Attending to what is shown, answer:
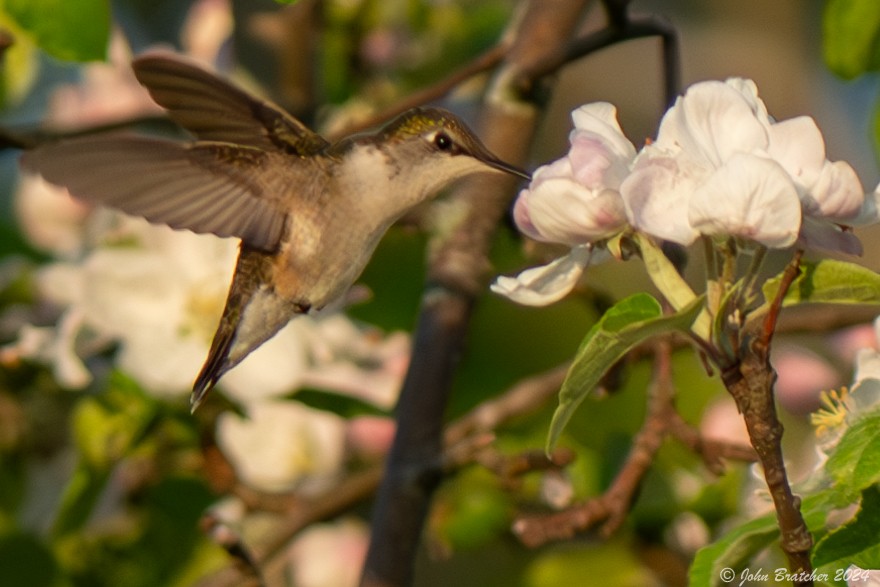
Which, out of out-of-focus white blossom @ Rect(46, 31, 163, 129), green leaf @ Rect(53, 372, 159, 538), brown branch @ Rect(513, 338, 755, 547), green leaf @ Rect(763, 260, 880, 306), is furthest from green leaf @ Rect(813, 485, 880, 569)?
out-of-focus white blossom @ Rect(46, 31, 163, 129)

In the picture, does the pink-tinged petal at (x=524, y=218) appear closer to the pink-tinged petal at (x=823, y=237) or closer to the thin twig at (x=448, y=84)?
the pink-tinged petal at (x=823, y=237)

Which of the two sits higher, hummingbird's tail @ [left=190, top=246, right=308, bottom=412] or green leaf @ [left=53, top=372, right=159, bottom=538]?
hummingbird's tail @ [left=190, top=246, right=308, bottom=412]

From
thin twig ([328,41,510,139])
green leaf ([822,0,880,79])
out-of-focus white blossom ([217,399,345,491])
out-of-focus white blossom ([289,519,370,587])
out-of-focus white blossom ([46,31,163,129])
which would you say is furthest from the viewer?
out-of-focus white blossom ([46,31,163,129])

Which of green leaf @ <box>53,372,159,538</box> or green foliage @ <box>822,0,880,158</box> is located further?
green leaf @ <box>53,372,159,538</box>

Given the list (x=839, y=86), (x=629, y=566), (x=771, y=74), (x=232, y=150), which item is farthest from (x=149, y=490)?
(x=839, y=86)

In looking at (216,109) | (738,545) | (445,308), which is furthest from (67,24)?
(738,545)

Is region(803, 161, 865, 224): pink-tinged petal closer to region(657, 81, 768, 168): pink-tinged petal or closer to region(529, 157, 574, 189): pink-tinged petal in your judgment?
region(657, 81, 768, 168): pink-tinged petal
